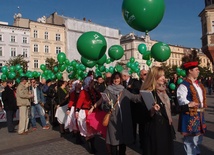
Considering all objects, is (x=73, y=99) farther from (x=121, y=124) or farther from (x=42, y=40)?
(x=42, y=40)

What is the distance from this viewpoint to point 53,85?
1055 centimetres

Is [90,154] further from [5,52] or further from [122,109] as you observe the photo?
[5,52]

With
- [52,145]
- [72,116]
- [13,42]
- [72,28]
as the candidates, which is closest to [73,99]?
[72,116]

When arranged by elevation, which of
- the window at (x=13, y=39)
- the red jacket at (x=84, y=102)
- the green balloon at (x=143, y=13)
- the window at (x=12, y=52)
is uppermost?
the window at (x=13, y=39)

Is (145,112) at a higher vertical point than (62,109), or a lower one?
higher

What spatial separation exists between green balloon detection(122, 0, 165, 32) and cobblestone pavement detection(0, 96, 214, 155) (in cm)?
307

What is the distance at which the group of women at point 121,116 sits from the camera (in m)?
3.74

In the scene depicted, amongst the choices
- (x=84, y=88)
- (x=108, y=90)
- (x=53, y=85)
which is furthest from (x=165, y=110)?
(x=53, y=85)

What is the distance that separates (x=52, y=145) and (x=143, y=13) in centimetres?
433

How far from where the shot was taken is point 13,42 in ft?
152

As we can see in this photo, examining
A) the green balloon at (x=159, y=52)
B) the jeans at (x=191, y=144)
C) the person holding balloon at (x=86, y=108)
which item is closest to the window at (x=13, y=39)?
the green balloon at (x=159, y=52)

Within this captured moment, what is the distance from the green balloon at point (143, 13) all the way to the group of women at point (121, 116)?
1642mm

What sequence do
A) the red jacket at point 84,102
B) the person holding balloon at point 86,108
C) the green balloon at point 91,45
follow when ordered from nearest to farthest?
1. the person holding balloon at point 86,108
2. the red jacket at point 84,102
3. the green balloon at point 91,45

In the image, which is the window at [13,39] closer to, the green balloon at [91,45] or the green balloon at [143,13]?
the green balloon at [91,45]
